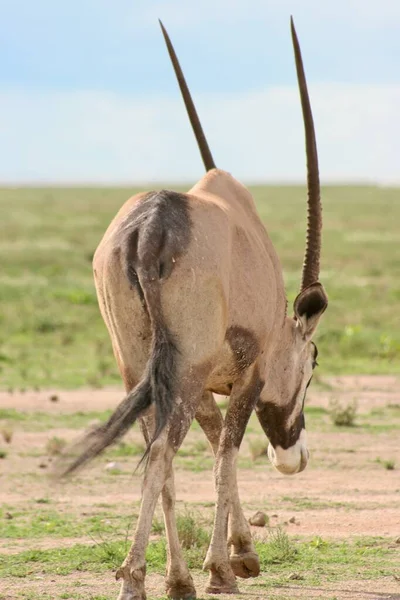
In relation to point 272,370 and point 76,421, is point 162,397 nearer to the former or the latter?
point 272,370

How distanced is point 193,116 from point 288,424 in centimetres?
271

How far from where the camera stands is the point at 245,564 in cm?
789

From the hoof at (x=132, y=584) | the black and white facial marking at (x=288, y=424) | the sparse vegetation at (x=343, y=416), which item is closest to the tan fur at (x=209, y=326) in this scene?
the hoof at (x=132, y=584)

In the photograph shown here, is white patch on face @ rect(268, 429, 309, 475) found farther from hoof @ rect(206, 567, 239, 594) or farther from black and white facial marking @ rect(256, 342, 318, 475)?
hoof @ rect(206, 567, 239, 594)

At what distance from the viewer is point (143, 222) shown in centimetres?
682

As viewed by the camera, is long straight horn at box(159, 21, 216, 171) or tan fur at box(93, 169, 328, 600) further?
long straight horn at box(159, 21, 216, 171)

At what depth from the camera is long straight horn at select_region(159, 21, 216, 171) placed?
9773 mm

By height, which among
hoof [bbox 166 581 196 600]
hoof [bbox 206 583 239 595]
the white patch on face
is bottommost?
hoof [bbox 206 583 239 595]

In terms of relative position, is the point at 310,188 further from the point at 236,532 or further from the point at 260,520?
the point at 260,520

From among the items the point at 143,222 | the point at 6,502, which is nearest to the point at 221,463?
the point at 143,222

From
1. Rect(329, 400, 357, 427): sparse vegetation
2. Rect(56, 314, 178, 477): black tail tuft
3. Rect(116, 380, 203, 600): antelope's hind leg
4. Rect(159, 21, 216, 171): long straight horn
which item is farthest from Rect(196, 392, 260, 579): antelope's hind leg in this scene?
Rect(329, 400, 357, 427): sparse vegetation

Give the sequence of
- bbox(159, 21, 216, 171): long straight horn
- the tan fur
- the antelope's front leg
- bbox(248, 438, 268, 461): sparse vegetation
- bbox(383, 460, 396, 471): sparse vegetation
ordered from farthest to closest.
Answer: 1. bbox(248, 438, 268, 461): sparse vegetation
2. bbox(383, 460, 396, 471): sparse vegetation
3. bbox(159, 21, 216, 171): long straight horn
4. the antelope's front leg
5. the tan fur

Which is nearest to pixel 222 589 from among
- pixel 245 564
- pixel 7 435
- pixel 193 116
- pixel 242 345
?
pixel 245 564

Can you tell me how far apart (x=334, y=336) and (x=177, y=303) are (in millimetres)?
19732
